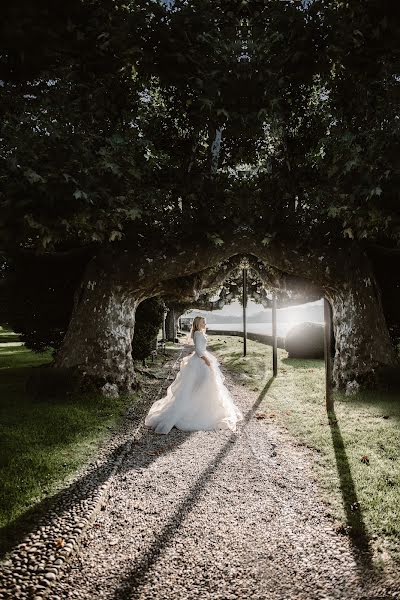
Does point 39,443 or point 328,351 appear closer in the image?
point 39,443

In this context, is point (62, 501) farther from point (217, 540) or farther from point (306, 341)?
point (306, 341)

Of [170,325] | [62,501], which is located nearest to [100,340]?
[62,501]

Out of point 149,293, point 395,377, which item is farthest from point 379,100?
point 149,293

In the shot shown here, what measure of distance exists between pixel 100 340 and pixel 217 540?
7.12 m

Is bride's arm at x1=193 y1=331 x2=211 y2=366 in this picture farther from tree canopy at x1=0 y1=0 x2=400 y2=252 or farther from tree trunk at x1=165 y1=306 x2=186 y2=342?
tree trunk at x1=165 y1=306 x2=186 y2=342

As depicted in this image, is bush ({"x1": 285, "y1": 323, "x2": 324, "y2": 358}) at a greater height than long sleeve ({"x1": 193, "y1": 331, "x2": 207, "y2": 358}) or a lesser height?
lesser

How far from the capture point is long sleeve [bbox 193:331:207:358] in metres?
7.99

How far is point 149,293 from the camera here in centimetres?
1150

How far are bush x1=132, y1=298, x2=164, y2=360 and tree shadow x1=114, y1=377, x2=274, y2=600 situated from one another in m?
9.08

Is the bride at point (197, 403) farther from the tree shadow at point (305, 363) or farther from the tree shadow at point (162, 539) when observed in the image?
the tree shadow at point (305, 363)

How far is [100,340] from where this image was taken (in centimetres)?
975

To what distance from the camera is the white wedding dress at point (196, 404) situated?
23.2 feet

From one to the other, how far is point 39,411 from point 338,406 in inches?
278

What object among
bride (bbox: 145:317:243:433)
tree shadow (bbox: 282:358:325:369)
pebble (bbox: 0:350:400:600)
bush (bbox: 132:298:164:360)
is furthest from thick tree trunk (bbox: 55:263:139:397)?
tree shadow (bbox: 282:358:325:369)
